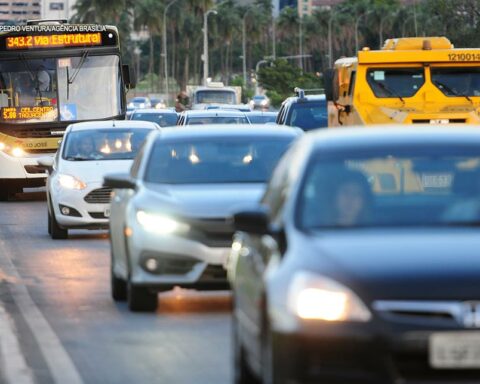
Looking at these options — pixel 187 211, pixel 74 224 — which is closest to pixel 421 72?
pixel 74 224

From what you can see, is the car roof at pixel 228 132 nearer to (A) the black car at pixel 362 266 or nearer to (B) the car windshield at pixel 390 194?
(A) the black car at pixel 362 266

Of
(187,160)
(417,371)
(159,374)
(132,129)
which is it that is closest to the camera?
(417,371)

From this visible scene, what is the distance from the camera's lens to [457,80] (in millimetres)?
28219

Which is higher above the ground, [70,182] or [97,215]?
[70,182]

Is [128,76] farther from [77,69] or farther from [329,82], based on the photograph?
[329,82]

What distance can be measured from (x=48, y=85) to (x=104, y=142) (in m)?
8.93

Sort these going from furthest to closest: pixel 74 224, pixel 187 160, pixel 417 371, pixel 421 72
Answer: pixel 421 72
pixel 74 224
pixel 187 160
pixel 417 371

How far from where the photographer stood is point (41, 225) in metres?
27.3

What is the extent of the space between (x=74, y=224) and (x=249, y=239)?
47.9ft

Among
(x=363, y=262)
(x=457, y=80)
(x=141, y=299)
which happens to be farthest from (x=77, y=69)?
(x=363, y=262)

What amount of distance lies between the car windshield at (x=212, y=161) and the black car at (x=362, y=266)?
6.02 metres

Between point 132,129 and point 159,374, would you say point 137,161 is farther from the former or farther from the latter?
point 132,129

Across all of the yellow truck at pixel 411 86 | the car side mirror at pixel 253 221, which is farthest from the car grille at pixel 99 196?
the car side mirror at pixel 253 221

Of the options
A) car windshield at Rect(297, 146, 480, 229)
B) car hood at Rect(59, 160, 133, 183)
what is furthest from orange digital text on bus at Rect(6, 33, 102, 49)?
car windshield at Rect(297, 146, 480, 229)
